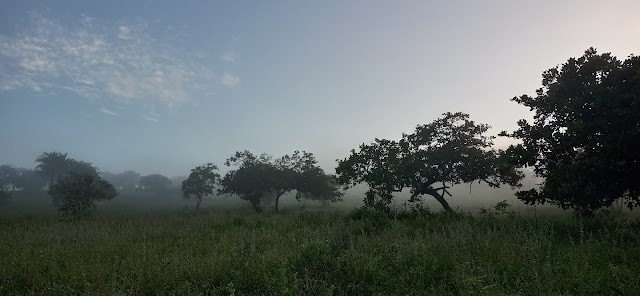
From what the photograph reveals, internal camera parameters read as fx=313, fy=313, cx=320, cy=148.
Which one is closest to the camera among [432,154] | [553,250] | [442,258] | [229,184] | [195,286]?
[195,286]

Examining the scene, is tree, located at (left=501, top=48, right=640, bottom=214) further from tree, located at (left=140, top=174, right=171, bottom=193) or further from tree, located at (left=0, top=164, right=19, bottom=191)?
tree, located at (left=0, top=164, right=19, bottom=191)

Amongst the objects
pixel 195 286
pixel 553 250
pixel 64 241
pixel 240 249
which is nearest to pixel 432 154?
pixel 553 250

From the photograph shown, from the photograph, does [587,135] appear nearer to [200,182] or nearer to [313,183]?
[313,183]

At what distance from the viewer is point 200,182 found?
56781 millimetres

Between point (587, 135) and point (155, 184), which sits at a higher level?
point (587, 135)

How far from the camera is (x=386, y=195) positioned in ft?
75.8

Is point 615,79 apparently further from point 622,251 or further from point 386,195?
point 386,195

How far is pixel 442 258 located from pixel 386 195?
14.8m

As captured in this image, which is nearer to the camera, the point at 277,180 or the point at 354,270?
the point at 354,270

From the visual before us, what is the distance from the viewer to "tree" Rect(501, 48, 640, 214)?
453 inches

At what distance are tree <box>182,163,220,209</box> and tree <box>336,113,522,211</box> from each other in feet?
129

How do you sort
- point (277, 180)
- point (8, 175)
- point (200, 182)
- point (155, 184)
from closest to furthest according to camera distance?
point (277, 180) → point (200, 182) → point (8, 175) → point (155, 184)

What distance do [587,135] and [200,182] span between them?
55218 mm

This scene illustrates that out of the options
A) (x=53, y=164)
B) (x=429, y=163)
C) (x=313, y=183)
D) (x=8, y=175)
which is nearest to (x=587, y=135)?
(x=429, y=163)
